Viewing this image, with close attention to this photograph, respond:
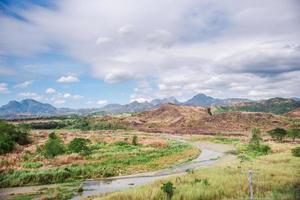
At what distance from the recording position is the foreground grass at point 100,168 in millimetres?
35500

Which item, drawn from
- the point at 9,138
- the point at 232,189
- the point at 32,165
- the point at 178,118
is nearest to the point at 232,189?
the point at 232,189

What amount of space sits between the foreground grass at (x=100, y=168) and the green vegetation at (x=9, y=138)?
15.8m

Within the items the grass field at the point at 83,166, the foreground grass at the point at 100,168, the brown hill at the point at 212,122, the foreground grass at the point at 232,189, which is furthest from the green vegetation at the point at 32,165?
the brown hill at the point at 212,122

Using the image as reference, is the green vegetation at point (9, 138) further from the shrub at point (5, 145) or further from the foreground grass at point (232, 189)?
the foreground grass at point (232, 189)

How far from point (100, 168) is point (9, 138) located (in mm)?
29709

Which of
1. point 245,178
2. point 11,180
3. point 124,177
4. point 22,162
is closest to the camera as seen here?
point 245,178

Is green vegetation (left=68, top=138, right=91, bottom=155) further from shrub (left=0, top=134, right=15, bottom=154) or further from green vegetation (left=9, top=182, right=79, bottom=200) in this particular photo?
green vegetation (left=9, top=182, right=79, bottom=200)

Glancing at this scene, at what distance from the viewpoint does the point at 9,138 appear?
62.3m

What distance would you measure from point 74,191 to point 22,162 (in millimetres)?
18265

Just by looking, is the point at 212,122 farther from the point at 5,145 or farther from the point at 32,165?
the point at 32,165

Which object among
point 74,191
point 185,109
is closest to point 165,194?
point 74,191

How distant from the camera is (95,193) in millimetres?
29312

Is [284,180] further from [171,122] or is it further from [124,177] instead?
[171,122]

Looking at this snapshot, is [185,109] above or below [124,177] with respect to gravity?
above
